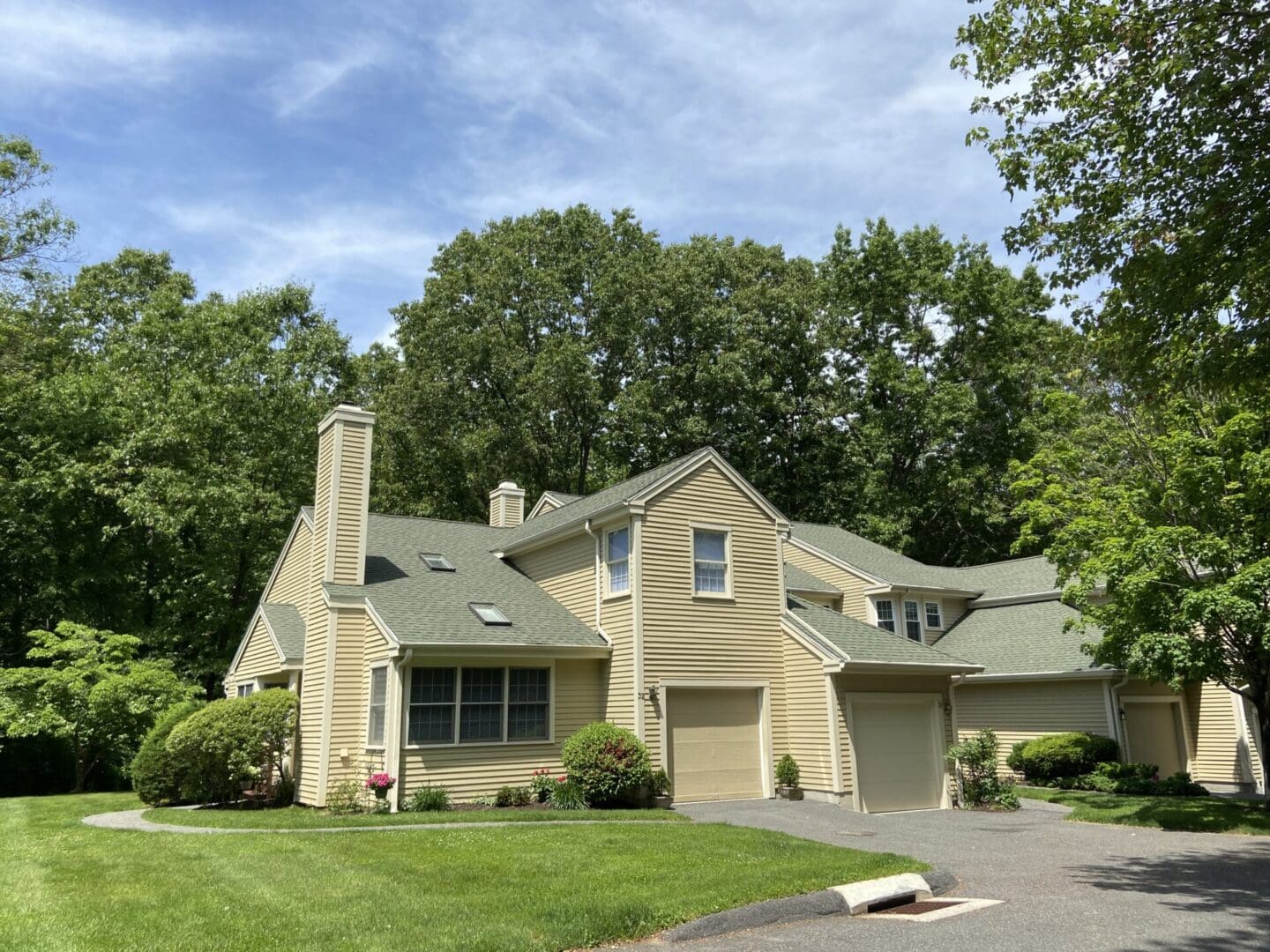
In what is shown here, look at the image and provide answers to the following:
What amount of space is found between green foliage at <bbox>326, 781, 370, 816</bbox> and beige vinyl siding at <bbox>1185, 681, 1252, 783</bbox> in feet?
64.2

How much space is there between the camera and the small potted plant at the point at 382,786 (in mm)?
15164

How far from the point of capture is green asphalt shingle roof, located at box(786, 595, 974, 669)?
1778 cm

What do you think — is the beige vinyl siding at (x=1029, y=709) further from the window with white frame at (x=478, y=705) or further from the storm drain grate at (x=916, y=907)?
the storm drain grate at (x=916, y=907)

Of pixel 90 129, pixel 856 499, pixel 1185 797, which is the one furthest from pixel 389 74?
pixel 856 499

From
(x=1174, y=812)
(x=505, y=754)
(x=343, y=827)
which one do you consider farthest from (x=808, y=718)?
(x=343, y=827)

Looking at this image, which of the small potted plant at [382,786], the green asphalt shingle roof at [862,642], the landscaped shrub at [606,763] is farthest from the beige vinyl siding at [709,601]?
the small potted plant at [382,786]

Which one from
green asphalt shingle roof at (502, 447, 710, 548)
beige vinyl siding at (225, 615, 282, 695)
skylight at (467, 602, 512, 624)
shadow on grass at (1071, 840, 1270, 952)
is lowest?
shadow on grass at (1071, 840, 1270, 952)

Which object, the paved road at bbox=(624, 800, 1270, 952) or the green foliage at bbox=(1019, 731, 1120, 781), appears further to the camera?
the green foliage at bbox=(1019, 731, 1120, 781)

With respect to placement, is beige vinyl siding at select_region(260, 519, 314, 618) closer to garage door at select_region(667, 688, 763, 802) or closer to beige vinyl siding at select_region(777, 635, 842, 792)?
garage door at select_region(667, 688, 763, 802)

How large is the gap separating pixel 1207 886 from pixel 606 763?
912cm

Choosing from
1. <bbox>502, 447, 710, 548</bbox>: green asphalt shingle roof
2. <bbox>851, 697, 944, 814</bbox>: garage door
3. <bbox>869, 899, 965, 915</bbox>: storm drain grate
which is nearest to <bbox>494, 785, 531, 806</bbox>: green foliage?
<bbox>502, 447, 710, 548</bbox>: green asphalt shingle roof

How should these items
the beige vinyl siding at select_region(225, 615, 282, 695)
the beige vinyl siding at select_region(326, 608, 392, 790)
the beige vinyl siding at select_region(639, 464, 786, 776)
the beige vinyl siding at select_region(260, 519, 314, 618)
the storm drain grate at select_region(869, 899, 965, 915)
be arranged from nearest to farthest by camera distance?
the storm drain grate at select_region(869, 899, 965, 915)
the beige vinyl siding at select_region(326, 608, 392, 790)
the beige vinyl siding at select_region(639, 464, 786, 776)
the beige vinyl siding at select_region(225, 615, 282, 695)
the beige vinyl siding at select_region(260, 519, 314, 618)

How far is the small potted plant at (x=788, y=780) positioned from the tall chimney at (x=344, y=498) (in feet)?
30.9

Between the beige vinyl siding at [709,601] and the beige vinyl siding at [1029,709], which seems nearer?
the beige vinyl siding at [709,601]
